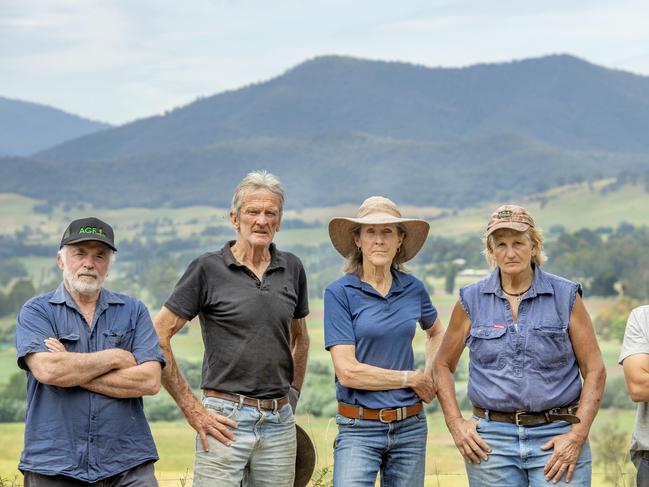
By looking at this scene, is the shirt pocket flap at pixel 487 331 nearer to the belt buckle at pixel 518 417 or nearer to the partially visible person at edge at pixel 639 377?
the belt buckle at pixel 518 417

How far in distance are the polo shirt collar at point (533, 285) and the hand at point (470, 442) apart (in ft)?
1.80

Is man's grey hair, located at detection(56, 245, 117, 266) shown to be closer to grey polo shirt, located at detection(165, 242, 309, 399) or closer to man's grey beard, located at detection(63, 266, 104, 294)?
man's grey beard, located at detection(63, 266, 104, 294)

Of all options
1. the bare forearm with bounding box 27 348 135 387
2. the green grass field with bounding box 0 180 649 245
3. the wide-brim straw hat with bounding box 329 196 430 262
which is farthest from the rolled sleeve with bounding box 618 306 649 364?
the green grass field with bounding box 0 180 649 245

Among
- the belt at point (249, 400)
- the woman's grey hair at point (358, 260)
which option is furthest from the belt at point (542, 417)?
the belt at point (249, 400)

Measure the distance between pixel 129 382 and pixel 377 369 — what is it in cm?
102

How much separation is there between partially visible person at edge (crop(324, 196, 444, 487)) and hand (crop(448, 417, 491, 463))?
0.18m

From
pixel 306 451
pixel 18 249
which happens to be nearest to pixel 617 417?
pixel 306 451

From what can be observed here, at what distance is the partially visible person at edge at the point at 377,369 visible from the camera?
4387mm

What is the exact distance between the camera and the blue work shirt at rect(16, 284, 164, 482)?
4.03 meters

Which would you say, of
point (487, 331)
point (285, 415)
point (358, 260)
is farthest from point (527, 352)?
point (285, 415)

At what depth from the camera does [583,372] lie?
4.32 meters

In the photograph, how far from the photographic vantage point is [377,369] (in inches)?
171

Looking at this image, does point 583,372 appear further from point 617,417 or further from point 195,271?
point 617,417

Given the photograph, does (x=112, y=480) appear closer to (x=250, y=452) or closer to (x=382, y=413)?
(x=250, y=452)
